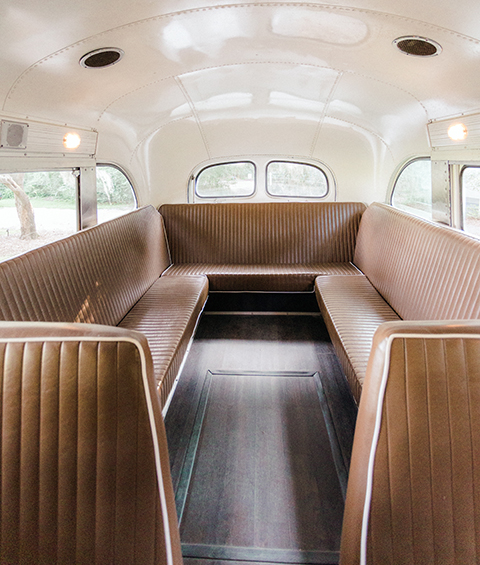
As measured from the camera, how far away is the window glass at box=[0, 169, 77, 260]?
2691 millimetres

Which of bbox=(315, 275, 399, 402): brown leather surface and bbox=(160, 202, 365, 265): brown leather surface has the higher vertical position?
bbox=(160, 202, 365, 265): brown leather surface

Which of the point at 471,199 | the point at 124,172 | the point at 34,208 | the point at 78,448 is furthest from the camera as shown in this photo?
the point at 124,172

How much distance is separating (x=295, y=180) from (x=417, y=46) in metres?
3.06

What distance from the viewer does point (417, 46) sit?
253 centimetres

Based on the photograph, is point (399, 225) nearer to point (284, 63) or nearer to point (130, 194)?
point (284, 63)

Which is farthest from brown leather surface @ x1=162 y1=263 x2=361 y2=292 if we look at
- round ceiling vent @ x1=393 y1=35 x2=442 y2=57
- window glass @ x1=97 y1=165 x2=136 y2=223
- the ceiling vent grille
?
round ceiling vent @ x1=393 y1=35 x2=442 y2=57

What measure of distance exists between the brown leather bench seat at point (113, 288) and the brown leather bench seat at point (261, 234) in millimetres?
615

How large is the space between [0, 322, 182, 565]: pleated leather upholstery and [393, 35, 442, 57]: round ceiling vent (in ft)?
7.42

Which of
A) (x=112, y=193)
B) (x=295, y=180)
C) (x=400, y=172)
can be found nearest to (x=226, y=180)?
(x=295, y=180)

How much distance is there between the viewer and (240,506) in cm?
203

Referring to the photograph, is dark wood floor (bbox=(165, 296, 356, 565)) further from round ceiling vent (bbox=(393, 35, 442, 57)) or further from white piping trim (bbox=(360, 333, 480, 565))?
round ceiling vent (bbox=(393, 35, 442, 57))

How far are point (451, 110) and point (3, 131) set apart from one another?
2.91m

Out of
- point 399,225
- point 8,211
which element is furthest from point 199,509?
point 399,225

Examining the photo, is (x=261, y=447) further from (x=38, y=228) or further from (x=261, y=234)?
(x=261, y=234)
